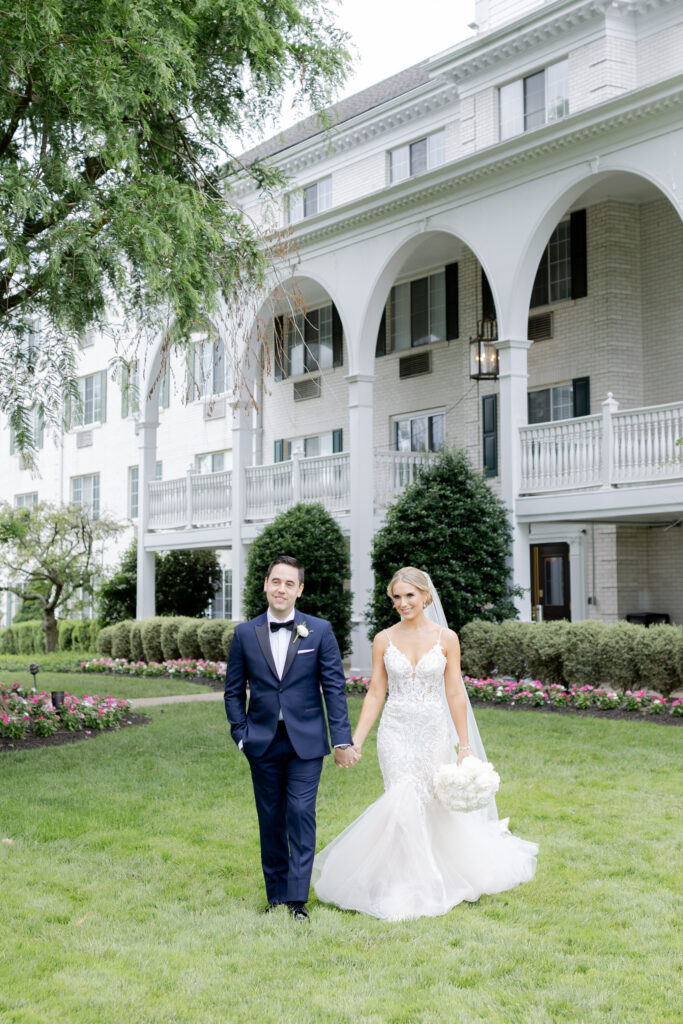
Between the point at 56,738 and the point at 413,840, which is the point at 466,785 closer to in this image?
the point at 413,840

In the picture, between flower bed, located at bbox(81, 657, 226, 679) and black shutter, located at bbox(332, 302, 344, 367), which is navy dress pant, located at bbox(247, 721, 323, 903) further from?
black shutter, located at bbox(332, 302, 344, 367)

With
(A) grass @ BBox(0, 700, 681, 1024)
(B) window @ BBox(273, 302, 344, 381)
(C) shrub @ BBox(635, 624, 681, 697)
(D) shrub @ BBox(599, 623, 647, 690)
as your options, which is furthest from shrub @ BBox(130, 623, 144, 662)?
(A) grass @ BBox(0, 700, 681, 1024)

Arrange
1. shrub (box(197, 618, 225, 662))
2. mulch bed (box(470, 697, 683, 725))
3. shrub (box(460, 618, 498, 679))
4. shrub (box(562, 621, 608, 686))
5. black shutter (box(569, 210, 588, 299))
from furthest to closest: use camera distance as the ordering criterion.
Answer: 1. shrub (box(197, 618, 225, 662))
2. black shutter (box(569, 210, 588, 299))
3. shrub (box(460, 618, 498, 679))
4. shrub (box(562, 621, 608, 686))
5. mulch bed (box(470, 697, 683, 725))

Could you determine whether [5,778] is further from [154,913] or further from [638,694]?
[638,694]

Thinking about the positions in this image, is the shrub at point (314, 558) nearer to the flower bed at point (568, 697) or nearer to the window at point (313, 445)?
the flower bed at point (568, 697)

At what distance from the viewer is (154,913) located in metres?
5.87

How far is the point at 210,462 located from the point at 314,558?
11.4 m

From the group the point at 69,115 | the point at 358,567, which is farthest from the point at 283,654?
the point at 358,567

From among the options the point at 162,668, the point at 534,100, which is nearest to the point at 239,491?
the point at 162,668

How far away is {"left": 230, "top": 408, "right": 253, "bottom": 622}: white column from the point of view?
21650 mm

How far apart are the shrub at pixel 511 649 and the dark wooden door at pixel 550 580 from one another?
4746mm

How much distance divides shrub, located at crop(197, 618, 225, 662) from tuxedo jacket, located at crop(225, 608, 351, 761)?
49.2 feet

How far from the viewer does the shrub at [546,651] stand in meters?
15.0

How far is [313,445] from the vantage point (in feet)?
82.8
